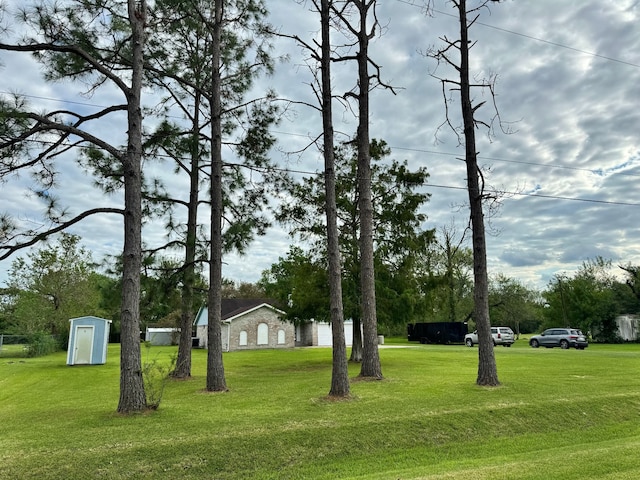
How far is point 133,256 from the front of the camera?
7.73 meters

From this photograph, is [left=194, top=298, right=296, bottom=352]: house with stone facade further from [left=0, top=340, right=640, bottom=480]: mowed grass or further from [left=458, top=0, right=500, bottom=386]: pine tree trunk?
[left=458, top=0, right=500, bottom=386]: pine tree trunk

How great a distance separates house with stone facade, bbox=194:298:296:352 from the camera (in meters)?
30.5

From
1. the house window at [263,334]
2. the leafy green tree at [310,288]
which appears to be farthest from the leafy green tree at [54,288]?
the leafy green tree at [310,288]

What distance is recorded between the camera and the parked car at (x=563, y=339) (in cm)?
2688

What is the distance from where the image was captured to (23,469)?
4.75 metres

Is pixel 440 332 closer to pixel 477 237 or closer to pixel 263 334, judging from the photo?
pixel 263 334

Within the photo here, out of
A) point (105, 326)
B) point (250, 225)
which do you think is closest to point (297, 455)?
point (250, 225)

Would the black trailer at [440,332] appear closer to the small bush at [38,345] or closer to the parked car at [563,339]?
the parked car at [563,339]

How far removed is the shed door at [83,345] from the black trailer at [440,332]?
86.5 feet

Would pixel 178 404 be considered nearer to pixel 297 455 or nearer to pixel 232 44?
pixel 297 455

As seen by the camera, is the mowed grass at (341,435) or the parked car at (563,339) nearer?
the mowed grass at (341,435)

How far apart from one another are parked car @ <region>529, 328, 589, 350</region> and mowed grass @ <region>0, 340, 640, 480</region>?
19684 mm

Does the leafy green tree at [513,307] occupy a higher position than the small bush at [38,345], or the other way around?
the leafy green tree at [513,307]

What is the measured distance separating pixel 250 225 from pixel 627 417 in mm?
9111
